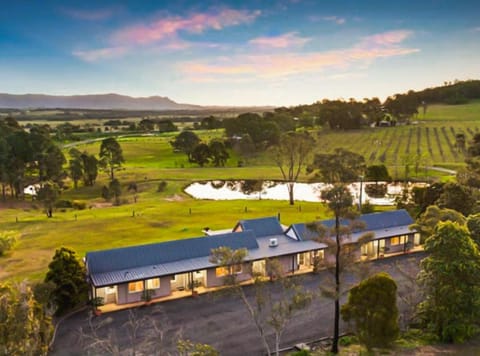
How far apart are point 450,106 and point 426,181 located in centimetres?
10549

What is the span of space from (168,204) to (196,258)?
87.3ft

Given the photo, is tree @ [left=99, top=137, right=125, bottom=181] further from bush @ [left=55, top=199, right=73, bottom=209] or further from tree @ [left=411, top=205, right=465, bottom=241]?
tree @ [left=411, top=205, right=465, bottom=241]

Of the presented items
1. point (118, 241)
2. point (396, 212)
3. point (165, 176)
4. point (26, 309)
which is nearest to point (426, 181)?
point (396, 212)

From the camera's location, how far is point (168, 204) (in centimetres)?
5444

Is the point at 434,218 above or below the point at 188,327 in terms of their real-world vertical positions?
above

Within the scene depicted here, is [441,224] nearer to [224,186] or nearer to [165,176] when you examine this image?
[224,186]

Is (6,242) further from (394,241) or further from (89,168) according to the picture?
(89,168)

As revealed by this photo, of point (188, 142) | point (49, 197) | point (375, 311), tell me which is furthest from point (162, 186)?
point (375, 311)

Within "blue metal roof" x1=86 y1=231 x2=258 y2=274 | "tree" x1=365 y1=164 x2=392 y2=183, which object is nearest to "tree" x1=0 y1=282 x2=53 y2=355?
"blue metal roof" x1=86 y1=231 x2=258 y2=274

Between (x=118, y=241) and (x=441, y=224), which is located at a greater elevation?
(x=441, y=224)

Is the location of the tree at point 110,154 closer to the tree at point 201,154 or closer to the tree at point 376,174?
the tree at point 201,154

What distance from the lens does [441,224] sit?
21.7m

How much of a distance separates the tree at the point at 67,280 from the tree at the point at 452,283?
700 inches

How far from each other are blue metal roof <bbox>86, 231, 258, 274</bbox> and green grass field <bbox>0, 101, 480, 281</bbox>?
5040 mm
